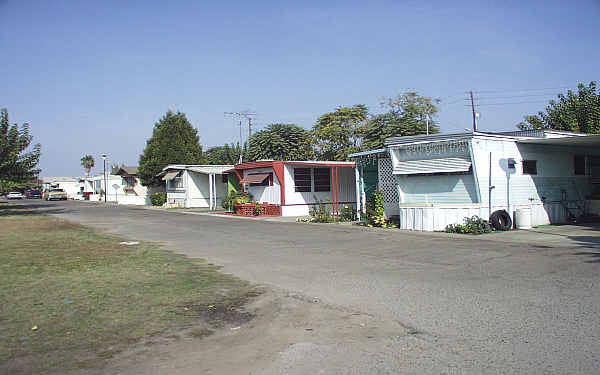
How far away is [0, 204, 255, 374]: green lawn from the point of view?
4.58 metres

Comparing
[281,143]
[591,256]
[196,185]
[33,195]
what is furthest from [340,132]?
[33,195]

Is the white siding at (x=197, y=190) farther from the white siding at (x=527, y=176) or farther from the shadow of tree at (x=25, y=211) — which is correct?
the white siding at (x=527, y=176)

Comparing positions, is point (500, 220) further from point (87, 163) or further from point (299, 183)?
point (87, 163)

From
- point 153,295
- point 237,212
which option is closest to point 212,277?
point 153,295

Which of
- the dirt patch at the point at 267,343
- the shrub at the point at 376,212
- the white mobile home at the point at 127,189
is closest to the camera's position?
the dirt patch at the point at 267,343

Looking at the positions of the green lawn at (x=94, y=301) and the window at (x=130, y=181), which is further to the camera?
the window at (x=130, y=181)

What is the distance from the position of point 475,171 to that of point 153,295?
11158mm

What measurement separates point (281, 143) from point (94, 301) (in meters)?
34.5

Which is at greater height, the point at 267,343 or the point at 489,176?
the point at 489,176

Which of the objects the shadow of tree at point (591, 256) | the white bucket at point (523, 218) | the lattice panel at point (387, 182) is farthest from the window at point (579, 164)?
the shadow of tree at point (591, 256)

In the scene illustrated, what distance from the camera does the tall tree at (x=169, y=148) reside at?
4431 cm

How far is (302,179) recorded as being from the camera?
25875mm

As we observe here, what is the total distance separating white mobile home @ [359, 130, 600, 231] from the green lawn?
8925 millimetres

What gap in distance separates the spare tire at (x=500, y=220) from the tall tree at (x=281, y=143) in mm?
27146
